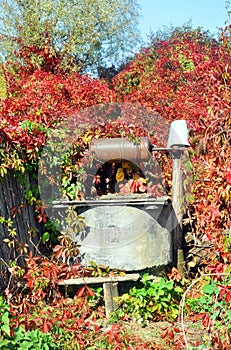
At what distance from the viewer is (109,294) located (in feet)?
13.2

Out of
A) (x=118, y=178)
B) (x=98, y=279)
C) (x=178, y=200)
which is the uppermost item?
(x=118, y=178)

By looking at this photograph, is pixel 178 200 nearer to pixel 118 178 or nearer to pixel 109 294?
pixel 118 178

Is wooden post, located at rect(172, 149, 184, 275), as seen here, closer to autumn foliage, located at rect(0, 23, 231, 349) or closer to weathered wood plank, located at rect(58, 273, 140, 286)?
autumn foliage, located at rect(0, 23, 231, 349)

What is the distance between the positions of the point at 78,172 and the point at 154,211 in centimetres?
93

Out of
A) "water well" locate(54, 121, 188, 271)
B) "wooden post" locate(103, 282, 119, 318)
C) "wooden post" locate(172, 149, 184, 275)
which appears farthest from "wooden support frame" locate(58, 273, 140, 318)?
"wooden post" locate(172, 149, 184, 275)

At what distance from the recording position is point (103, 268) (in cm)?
411

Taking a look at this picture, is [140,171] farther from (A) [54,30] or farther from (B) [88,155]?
(A) [54,30]

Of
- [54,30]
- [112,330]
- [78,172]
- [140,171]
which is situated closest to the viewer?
[112,330]

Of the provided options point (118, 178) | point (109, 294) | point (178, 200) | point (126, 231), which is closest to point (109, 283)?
point (109, 294)

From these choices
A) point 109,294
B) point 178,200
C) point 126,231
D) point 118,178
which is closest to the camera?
point 109,294

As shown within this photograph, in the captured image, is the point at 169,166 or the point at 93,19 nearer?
the point at 169,166

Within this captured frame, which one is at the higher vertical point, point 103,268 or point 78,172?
point 78,172

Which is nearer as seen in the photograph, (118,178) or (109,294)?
(109,294)

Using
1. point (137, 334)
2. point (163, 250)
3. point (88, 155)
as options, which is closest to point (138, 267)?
point (163, 250)
